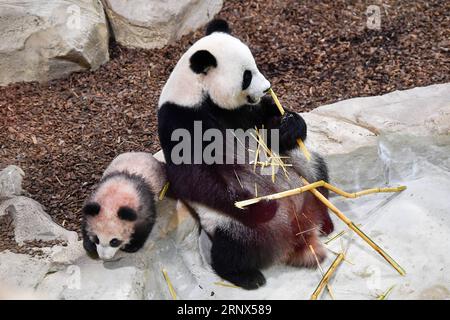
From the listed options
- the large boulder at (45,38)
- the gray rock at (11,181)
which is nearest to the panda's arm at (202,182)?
the gray rock at (11,181)

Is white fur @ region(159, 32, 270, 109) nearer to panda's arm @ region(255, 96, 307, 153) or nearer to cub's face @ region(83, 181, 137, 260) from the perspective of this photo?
panda's arm @ region(255, 96, 307, 153)

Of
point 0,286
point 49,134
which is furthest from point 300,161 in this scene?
point 49,134

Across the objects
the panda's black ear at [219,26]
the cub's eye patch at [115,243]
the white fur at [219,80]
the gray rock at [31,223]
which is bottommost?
the gray rock at [31,223]

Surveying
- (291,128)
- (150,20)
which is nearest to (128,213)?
(291,128)

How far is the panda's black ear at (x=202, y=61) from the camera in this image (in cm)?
369

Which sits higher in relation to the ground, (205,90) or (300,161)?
(205,90)

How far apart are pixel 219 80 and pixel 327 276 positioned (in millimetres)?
1347

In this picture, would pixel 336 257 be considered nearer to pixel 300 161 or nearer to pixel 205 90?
pixel 300 161

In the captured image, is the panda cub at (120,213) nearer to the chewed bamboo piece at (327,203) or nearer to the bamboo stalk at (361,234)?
the chewed bamboo piece at (327,203)

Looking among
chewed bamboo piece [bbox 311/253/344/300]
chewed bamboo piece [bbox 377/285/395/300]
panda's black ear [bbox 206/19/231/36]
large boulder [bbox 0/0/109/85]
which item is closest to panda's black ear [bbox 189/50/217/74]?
panda's black ear [bbox 206/19/231/36]

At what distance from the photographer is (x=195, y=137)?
367cm

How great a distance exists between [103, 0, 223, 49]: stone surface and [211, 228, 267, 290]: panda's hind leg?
3367 mm

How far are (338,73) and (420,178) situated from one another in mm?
2176

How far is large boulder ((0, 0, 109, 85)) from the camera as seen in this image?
6.06 metres
